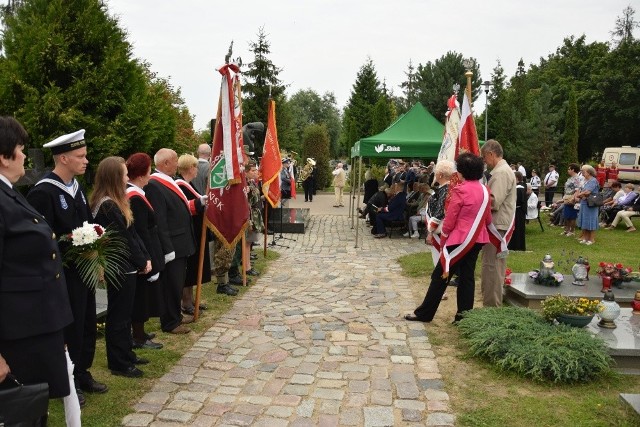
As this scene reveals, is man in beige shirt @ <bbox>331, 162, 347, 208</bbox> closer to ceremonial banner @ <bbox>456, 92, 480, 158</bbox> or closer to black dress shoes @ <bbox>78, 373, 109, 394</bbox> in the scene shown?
ceremonial banner @ <bbox>456, 92, 480, 158</bbox>

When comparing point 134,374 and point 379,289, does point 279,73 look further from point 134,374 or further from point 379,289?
point 134,374

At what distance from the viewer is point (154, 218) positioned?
514 cm

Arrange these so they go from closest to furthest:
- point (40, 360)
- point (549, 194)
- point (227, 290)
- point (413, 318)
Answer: point (40, 360)
point (413, 318)
point (227, 290)
point (549, 194)

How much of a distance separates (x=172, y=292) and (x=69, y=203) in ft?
7.19

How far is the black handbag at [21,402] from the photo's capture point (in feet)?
8.38

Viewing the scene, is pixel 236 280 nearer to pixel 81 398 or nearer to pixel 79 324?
pixel 81 398

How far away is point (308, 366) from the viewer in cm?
519

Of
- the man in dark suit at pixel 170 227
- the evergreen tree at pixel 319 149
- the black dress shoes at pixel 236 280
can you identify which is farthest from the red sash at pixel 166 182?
the evergreen tree at pixel 319 149

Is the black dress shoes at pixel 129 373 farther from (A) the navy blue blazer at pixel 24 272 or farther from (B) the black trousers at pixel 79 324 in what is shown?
(A) the navy blue blazer at pixel 24 272

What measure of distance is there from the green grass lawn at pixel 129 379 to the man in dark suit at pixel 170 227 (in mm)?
333

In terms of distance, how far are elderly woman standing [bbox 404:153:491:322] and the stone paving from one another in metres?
0.76

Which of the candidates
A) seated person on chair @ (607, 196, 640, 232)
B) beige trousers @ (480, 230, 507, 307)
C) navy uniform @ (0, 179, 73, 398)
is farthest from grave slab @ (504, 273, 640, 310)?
seated person on chair @ (607, 196, 640, 232)

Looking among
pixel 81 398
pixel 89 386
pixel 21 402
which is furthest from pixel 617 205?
pixel 21 402

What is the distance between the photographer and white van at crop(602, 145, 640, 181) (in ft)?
98.0
